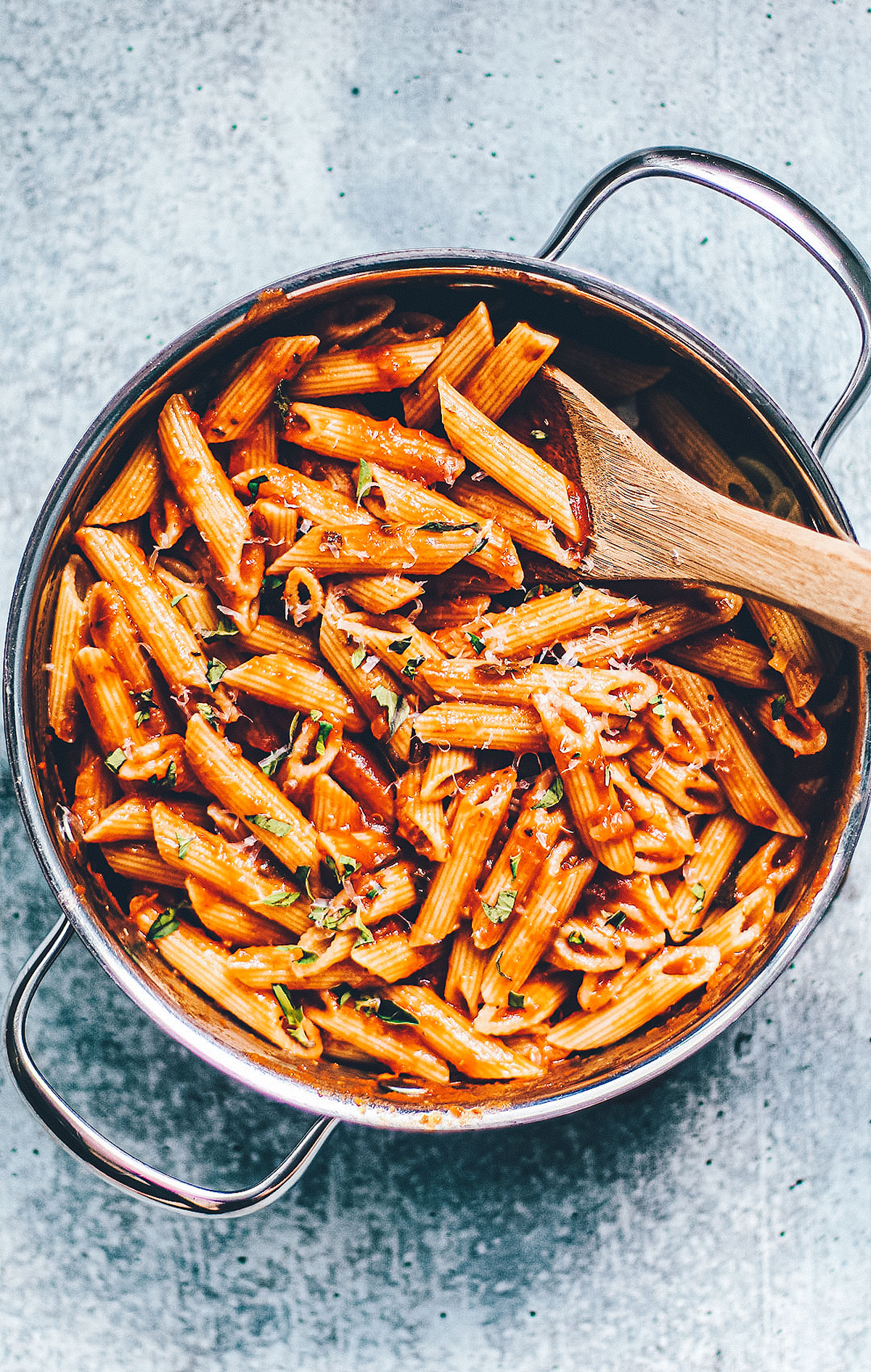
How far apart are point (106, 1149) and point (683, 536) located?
1.40 m

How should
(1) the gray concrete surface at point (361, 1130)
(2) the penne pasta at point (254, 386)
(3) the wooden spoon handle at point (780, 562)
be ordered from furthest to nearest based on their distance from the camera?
(1) the gray concrete surface at point (361, 1130)
(2) the penne pasta at point (254, 386)
(3) the wooden spoon handle at point (780, 562)

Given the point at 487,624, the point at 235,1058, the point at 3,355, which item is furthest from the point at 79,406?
the point at 235,1058

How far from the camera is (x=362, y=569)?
1.68m

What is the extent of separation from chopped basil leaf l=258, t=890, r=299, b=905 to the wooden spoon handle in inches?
34.0

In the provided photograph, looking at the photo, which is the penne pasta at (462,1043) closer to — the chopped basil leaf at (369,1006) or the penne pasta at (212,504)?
the chopped basil leaf at (369,1006)

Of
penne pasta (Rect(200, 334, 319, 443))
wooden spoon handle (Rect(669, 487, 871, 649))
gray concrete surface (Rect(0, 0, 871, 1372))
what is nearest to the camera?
wooden spoon handle (Rect(669, 487, 871, 649))

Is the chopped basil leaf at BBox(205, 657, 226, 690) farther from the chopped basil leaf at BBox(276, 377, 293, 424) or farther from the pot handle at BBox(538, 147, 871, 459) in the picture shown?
the pot handle at BBox(538, 147, 871, 459)

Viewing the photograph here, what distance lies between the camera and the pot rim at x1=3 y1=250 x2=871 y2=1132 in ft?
5.18

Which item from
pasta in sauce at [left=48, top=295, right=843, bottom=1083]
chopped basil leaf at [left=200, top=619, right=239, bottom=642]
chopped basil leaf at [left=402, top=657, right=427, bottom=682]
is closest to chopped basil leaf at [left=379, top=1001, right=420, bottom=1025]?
pasta in sauce at [left=48, top=295, right=843, bottom=1083]

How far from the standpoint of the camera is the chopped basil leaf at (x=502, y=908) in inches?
67.0

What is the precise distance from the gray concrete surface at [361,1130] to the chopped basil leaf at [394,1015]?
0.44 meters

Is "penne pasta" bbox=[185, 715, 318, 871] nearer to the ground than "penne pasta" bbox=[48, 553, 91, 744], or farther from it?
nearer to the ground

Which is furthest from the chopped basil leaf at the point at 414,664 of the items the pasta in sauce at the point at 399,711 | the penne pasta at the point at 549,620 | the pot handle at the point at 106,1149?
the pot handle at the point at 106,1149

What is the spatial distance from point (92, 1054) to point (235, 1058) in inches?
21.4
